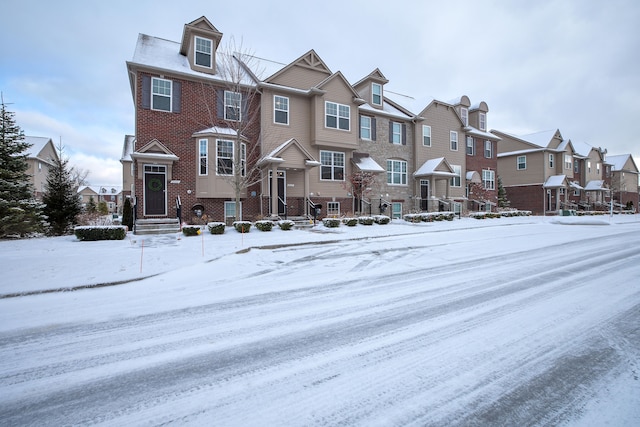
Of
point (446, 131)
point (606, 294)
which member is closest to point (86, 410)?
point (606, 294)

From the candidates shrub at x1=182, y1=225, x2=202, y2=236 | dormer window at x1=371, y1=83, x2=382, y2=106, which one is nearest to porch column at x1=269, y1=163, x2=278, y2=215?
shrub at x1=182, y1=225, x2=202, y2=236

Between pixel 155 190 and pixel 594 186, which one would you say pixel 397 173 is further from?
pixel 594 186

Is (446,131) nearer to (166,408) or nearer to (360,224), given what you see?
(360,224)

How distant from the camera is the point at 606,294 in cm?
518

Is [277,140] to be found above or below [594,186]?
above

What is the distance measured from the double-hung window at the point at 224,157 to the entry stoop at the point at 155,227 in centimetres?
366

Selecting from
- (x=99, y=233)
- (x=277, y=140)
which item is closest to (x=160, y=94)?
(x=277, y=140)

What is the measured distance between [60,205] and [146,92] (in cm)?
681

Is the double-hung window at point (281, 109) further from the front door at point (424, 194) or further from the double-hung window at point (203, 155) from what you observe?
the front door at point (424, 194)

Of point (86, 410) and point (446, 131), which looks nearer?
point (86, 410)

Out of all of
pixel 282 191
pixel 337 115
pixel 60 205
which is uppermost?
pixel 337 115

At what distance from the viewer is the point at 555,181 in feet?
111

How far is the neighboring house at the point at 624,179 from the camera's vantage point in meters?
47.0

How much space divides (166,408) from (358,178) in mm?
18426
